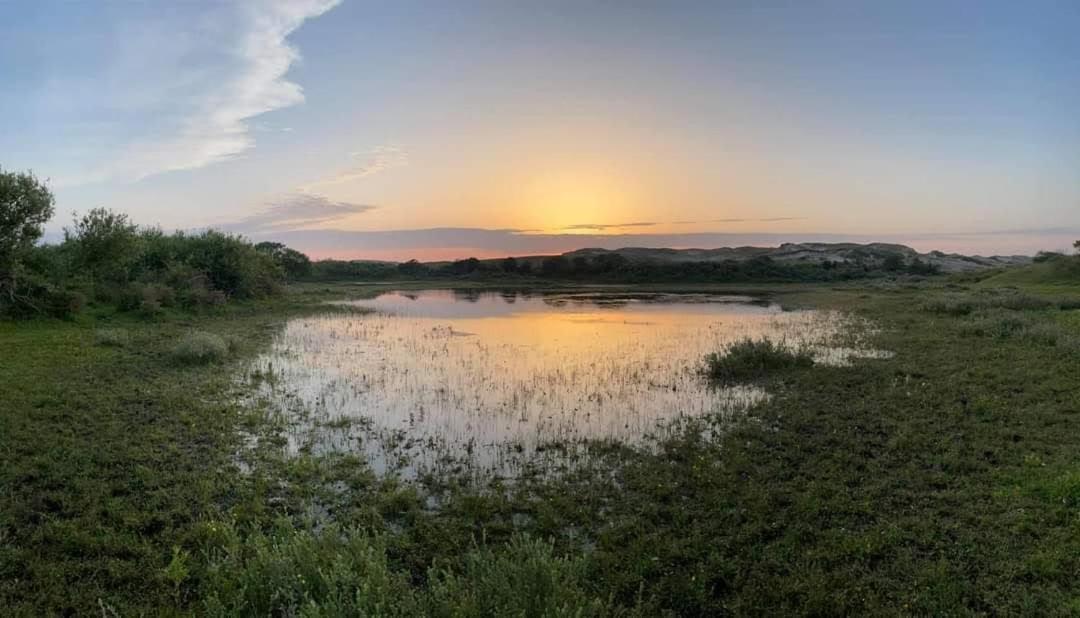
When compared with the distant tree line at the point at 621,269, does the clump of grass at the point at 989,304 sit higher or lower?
lower

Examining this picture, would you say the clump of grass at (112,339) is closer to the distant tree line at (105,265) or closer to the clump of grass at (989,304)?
the distant tree line at (105,265)

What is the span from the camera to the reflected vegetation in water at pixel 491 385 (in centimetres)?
1153

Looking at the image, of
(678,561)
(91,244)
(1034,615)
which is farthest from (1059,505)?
(91,244)

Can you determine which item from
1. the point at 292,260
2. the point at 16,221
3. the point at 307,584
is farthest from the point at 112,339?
the point at 292,260

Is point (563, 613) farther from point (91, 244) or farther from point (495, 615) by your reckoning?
point (91, 244)

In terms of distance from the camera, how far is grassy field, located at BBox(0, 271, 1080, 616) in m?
5.46

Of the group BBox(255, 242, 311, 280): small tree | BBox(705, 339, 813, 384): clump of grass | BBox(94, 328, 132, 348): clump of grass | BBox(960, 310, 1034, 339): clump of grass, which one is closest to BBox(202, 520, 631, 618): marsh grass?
BBox(705, 339, 813, 384): clump of grass

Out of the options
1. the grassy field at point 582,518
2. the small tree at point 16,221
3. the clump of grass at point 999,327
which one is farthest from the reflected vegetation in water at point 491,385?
the small tree at point 16,221

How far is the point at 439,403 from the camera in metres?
14.7

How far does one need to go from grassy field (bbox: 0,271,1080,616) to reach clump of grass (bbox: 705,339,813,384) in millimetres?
3033

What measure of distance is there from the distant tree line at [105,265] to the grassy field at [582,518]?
15747mm

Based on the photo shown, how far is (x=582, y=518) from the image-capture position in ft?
25.9

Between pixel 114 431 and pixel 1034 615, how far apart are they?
15.0 meters

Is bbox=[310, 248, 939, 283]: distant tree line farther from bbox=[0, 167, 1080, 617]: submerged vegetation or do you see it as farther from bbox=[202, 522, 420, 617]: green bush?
bbox=[202, 522, 420, 617]: green bush
